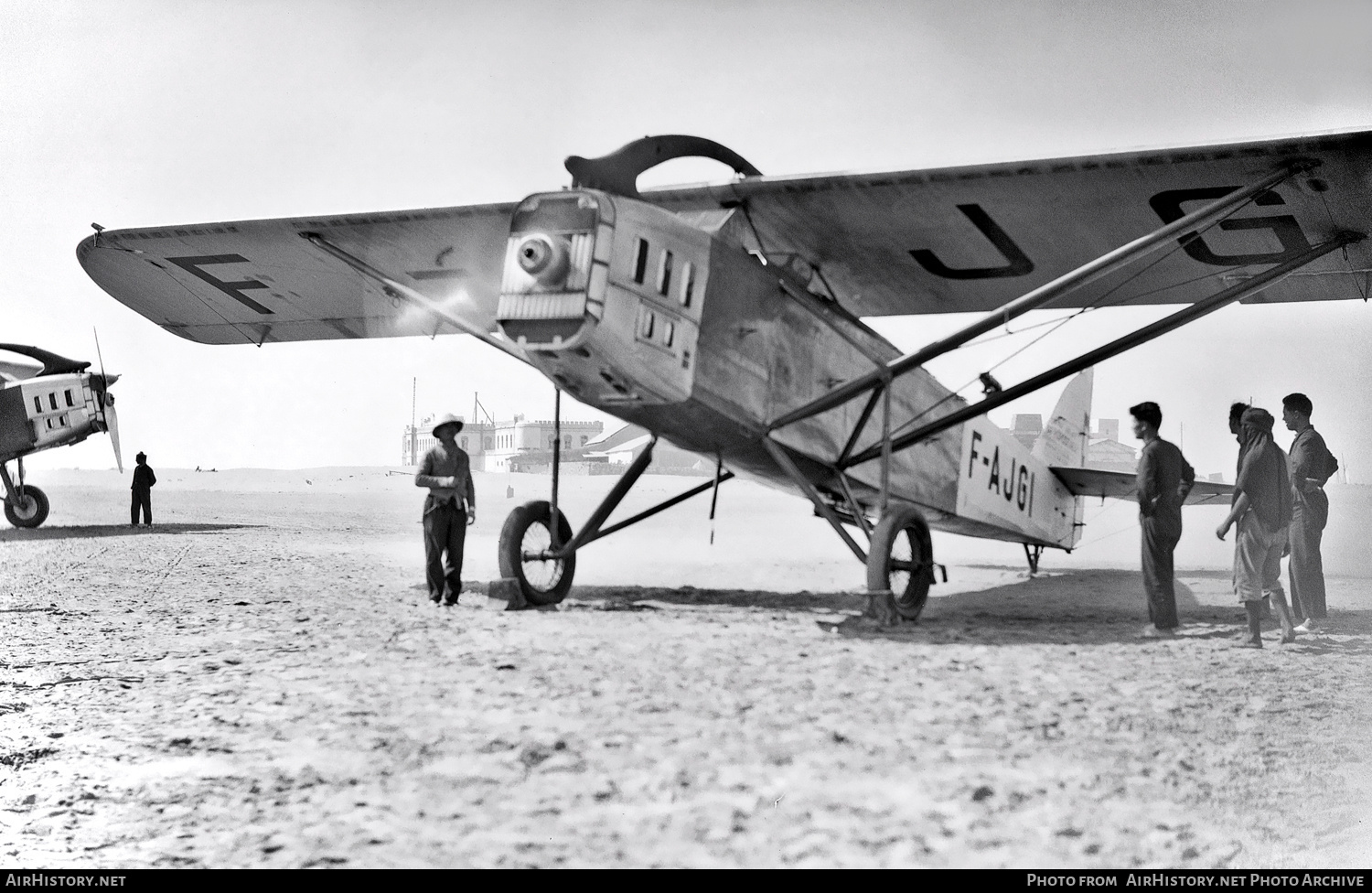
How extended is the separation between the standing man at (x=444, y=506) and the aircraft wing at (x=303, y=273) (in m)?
0.95

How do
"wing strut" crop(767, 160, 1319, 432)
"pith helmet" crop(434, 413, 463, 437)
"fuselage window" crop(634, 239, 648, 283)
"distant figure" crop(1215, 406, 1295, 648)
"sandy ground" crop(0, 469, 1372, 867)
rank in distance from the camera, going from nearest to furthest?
"sandy ground" crop(0, 469, 1372, 867) < "fuselage window" crop(634, 239, 648, 283) < "distant figure" crop(1215, 406, 1295, 648) < "wing strut" crop(767, 160, 1319, 432) < "pith helmet" crop(434, 413, 463, 437)

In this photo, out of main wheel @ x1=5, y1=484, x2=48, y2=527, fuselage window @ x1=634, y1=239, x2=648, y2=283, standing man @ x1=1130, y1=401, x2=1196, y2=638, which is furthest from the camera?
main wheel @ x1=5, y1=484, x2=48, y2=527

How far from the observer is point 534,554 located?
23.6 ft

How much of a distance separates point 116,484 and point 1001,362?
34.6 metres

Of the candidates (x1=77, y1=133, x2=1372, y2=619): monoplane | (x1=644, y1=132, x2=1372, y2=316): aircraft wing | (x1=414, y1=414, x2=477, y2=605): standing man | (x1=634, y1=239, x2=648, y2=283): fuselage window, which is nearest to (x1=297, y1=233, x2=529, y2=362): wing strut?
(x1=77, y1=133, x2=1372, y2=619): monoplane

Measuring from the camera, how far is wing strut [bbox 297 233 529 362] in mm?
6996

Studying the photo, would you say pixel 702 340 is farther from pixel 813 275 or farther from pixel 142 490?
pixel 142 490

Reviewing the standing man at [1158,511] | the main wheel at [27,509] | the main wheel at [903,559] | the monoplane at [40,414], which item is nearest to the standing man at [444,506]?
the main wheel at [903,559]

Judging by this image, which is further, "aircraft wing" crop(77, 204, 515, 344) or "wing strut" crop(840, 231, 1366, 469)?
"aircraft wing" crop(77, 204, 515, 344)

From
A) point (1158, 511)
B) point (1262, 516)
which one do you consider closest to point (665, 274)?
point (1158, 511)

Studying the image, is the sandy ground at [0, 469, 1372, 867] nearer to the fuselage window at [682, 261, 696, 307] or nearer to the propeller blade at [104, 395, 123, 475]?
the fuselage window at [682, 261, 696, 307]

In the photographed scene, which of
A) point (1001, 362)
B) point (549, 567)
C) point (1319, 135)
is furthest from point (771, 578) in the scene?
point (1319, 135)

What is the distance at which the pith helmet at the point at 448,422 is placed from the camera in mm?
7455

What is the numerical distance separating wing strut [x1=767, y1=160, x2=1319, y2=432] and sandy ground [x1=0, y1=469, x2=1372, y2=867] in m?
1.41
